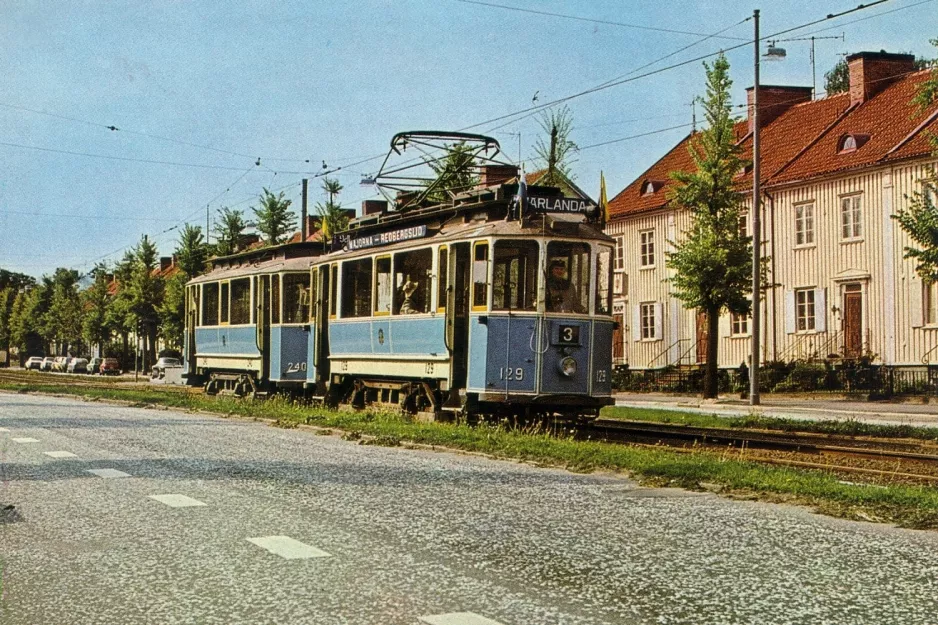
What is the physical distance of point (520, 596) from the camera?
6273mm

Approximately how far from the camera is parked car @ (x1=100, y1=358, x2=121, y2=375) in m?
80.1

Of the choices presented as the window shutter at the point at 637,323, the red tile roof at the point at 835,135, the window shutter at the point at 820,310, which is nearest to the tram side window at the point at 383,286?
the red tile roof at the point at 835,135

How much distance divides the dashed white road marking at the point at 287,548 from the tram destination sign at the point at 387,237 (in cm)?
1226

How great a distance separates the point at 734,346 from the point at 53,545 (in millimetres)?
38002

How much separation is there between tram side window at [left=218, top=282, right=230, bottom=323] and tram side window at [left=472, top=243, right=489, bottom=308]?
1338 centimetres

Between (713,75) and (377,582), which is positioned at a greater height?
(713,75)

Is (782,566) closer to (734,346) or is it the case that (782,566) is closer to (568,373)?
(568,373)

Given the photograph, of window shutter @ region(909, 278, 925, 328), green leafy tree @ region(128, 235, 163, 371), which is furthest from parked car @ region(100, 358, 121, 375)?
window shutter @ region(909, 278, 925, 328)

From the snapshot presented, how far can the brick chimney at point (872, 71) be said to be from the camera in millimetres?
42531

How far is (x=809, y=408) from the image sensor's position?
97.3 feet

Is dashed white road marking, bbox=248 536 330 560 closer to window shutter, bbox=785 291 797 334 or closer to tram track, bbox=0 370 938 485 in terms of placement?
tram track, bbox=0 370 938 485

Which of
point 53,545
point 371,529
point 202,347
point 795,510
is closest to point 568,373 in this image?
point 795,510

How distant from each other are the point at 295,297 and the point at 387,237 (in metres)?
5.95

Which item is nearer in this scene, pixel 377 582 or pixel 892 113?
pixel 377 582
